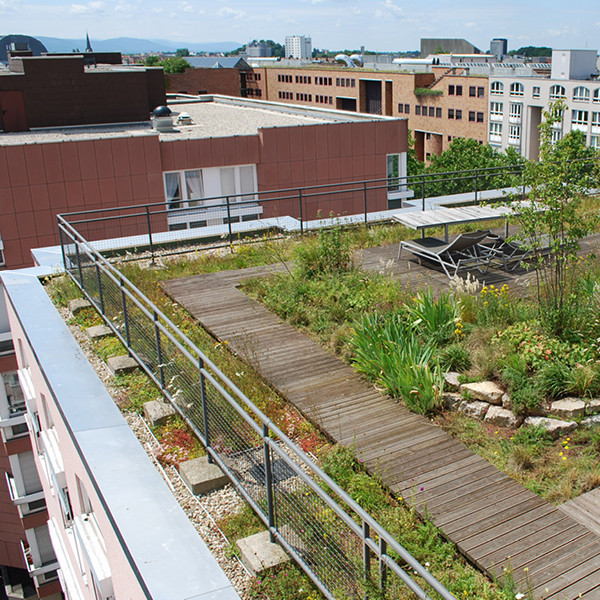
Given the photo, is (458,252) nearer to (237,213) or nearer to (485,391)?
(485,391)

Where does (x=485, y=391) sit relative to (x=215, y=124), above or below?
below

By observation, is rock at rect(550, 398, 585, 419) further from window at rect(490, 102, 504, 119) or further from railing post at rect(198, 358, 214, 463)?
window at rect(490, 102, 504, 119)

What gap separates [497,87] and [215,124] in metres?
66.2

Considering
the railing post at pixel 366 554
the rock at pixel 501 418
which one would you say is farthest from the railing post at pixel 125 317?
the railing post at pixel 366 554

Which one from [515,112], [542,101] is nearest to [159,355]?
[542,101]

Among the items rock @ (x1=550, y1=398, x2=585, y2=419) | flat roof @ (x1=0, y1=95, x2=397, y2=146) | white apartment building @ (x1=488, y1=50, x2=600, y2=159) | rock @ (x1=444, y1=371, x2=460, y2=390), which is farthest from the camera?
white apartment building @ (x1=488, y1=50, x2=600, y2=159)

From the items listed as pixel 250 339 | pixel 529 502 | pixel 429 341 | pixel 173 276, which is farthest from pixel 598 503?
pixel 173 276

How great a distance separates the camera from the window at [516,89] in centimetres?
8356

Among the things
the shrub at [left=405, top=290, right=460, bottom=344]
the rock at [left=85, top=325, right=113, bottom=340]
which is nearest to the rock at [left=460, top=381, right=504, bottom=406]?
the shrub at [left=405, top=290, right=460, bottom=344]

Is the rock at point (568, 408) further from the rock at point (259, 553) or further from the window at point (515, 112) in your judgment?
the window at point (515, 112)

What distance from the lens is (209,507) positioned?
19.3 feet

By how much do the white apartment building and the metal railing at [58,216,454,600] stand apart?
75741 millimetres

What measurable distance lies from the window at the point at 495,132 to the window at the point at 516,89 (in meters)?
4.53

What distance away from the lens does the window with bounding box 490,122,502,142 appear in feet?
287
